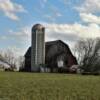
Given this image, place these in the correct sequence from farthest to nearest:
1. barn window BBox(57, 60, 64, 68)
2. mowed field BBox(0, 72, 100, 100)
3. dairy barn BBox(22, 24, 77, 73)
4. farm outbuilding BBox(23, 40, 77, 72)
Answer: farm outbuilding BBox(23, 40, 77, 72), barn window BBox(57, 60, 64, 68), dairy barn BBox(22, 24, 77, 73), mowed field BBox(0, 72, 100, 100)

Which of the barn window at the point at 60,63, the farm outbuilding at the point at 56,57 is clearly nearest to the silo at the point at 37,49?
the farm outbuilding at the point at 56,57

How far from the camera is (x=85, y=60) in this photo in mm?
104938

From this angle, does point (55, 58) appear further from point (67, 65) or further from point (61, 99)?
point (61, 99)

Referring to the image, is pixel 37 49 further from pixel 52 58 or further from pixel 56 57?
pixel 56 57

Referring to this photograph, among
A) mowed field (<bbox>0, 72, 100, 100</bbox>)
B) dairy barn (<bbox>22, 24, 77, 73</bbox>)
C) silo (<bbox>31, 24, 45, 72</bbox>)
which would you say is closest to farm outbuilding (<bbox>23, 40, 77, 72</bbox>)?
dairy barn (<bbox>22, 24, 77, 73</bbox>)

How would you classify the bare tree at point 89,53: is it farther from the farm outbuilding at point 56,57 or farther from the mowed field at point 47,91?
the mowed field at point 47,91

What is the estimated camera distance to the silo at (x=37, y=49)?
308ft

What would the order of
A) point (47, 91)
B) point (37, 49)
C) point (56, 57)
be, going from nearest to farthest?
1. point (47, 91)
2. point (37, 49)
3. point (56, 57)

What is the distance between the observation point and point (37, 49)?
94438 mm

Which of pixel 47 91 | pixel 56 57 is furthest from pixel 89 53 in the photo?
pixel 47 91

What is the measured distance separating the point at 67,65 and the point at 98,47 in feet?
54.8

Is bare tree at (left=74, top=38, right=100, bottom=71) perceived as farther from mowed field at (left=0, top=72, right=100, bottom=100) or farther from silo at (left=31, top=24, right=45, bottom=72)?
mowed field at (left=0, top=72, right=100, bottom=100)

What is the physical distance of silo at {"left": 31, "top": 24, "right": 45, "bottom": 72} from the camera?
93750 mm

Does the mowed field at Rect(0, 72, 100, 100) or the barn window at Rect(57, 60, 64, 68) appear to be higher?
the barn window at Rect(57, 60, 64, 68)
